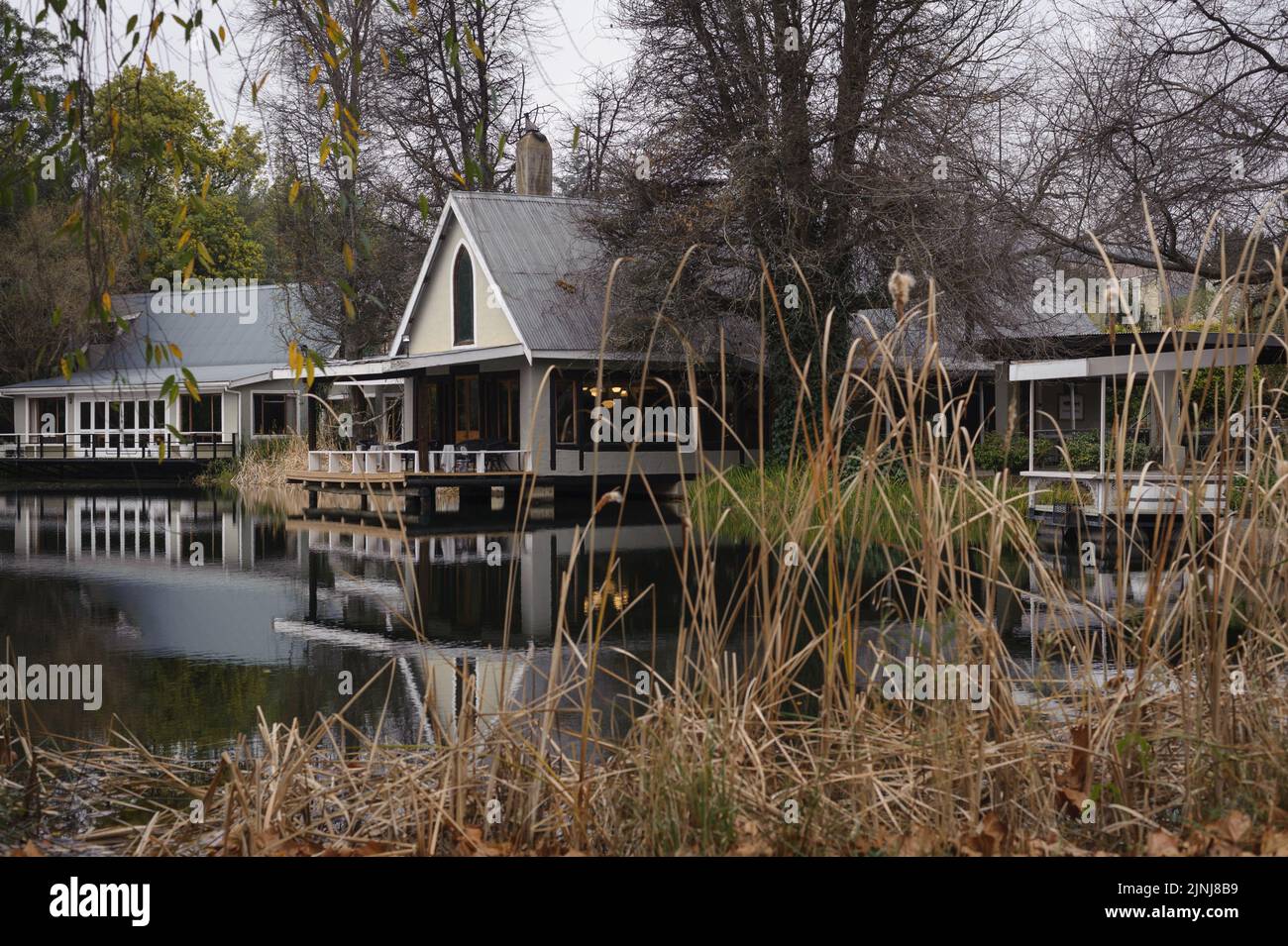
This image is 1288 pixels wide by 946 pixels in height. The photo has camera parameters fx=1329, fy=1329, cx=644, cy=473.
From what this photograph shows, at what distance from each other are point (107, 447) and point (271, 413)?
3877 mm

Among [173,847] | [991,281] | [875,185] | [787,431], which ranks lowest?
[173,847]

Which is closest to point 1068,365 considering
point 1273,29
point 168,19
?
point 1273,29

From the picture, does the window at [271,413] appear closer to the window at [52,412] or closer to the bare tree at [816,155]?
the window at [52,412]

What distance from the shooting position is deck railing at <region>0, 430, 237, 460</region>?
30.5 metres

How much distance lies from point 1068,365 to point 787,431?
4929 millimetres

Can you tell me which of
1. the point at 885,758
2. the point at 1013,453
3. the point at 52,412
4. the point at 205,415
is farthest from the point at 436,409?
the point at 885,758

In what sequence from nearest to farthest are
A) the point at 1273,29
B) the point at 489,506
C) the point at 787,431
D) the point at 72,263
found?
1. the point at 1273,29
2. the point at 787,431
3. the point at 489,506
4. the point at 72,263

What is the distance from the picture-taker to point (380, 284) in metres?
29.3

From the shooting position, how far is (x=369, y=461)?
2075cm

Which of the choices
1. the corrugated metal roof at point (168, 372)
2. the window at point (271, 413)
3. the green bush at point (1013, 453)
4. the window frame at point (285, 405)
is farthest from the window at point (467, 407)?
the green bush at point (1013, 453)

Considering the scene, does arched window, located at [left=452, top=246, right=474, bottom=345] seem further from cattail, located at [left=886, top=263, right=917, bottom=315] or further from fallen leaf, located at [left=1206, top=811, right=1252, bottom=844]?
fallen leaf, located at [left=1206, top=811, right=1252, bottom=844]

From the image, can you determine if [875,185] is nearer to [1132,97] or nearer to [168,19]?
[1132,97]

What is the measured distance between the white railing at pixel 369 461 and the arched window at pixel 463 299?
266 centimetres

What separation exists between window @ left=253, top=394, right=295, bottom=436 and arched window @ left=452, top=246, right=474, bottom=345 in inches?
382
